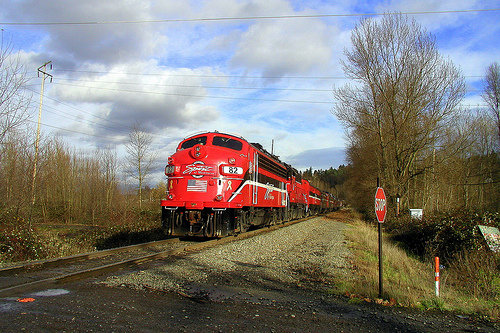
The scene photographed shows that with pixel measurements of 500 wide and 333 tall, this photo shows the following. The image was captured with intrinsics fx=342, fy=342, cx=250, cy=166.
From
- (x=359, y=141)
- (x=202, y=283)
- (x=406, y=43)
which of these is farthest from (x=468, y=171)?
(x=202, y=283)

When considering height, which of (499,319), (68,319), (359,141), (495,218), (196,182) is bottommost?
(499,319)

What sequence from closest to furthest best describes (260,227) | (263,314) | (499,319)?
1. (263,314)
2. (499,319)
3. (260,227)

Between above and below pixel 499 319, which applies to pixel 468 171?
above

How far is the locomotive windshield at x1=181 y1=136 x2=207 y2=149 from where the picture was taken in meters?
12.2

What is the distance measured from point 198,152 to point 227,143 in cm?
135

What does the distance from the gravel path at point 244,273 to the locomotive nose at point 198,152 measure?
3064mm

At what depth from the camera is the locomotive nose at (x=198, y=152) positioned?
1135 cm

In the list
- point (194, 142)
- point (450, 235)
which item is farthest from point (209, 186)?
point (450, 235)

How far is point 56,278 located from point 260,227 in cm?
1318

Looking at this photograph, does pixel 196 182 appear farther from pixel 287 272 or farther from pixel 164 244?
pixel 287 272

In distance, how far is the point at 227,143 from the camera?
40.4 ft

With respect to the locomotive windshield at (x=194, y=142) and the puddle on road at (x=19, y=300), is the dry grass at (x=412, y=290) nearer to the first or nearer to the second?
the puddle on road at (x=19, y=300)

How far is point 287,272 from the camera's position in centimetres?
775

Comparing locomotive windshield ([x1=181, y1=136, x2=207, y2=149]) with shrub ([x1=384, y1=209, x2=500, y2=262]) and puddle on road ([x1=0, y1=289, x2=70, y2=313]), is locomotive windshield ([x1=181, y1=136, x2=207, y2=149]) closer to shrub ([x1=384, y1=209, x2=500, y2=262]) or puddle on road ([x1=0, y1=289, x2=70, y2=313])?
puddle on road ([x1=0, y1=289, x2=70, y2=313])
